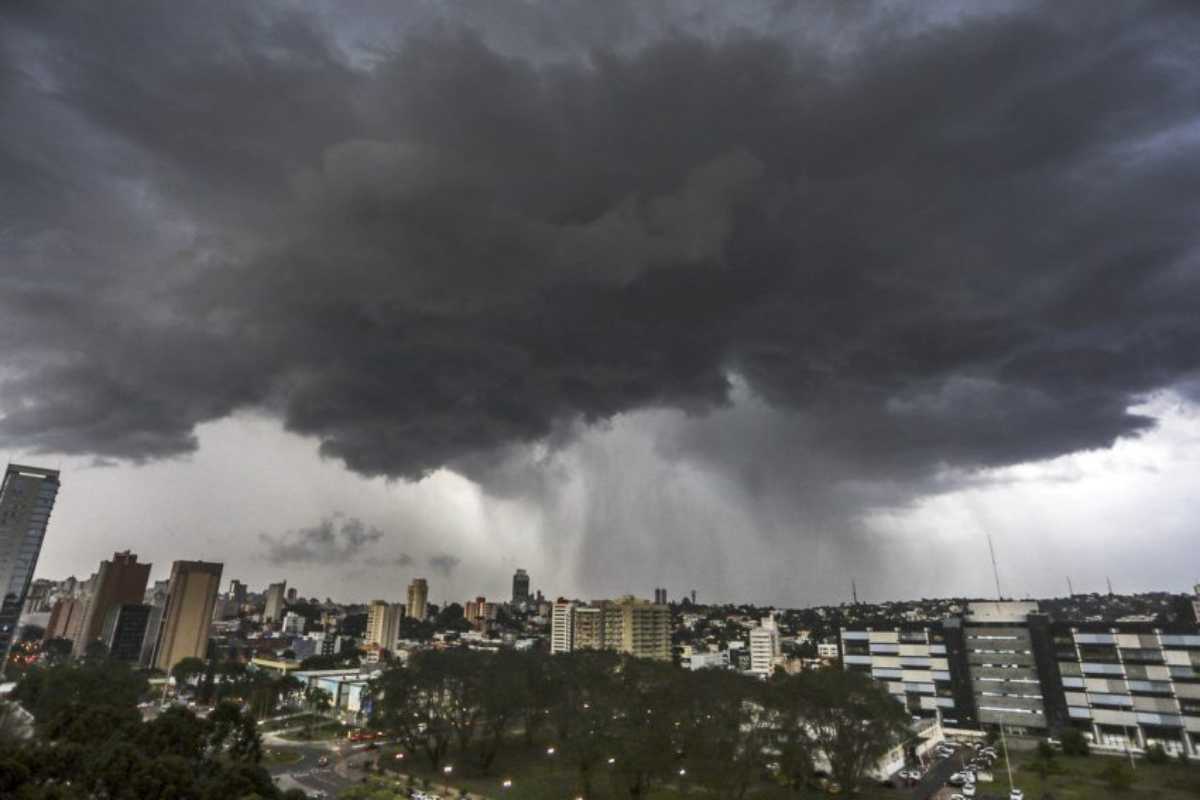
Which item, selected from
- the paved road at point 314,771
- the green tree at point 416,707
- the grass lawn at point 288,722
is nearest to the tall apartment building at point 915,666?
the green tree at point 416,707

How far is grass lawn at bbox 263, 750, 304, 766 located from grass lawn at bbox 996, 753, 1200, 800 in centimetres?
8938

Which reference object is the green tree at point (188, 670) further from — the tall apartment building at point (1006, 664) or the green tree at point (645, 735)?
the tall apartment building at point (1006, 664)

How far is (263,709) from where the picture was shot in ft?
440

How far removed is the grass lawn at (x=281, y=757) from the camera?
87.5m

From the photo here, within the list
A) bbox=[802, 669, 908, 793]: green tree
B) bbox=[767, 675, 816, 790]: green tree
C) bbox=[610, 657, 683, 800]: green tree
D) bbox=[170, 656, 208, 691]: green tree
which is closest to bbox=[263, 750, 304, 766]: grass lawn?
bbox=[610, 657, 683, 800]: green tree

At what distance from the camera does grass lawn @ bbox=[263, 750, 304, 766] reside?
8750cm

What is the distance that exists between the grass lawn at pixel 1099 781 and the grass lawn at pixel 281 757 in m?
89.4

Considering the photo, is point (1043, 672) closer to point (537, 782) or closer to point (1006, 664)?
point (1006, 664)

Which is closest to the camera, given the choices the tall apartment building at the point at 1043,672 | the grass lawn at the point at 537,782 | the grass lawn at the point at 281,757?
the grass lawn at the point at 537,782

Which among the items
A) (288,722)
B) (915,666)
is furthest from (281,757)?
(915,666)

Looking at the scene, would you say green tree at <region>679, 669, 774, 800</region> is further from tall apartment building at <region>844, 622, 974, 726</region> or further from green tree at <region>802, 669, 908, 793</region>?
tall apartment building at <region>844, 622, 974, 726</region>

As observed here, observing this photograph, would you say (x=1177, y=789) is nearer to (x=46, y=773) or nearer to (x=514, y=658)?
(x=514, y=658)

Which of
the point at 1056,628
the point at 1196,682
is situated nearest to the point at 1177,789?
the point at 1196,682

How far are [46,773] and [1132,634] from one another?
412 ft
